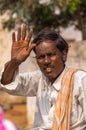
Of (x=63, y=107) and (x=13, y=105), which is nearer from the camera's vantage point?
(x=63, y=107)

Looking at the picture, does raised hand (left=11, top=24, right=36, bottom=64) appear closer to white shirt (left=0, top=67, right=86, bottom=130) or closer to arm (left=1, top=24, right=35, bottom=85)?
arm (left=1, top=24, right=35, bottom=85)

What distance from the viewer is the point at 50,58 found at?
349cm

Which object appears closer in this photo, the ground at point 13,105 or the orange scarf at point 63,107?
the orange scarf at point 63,107

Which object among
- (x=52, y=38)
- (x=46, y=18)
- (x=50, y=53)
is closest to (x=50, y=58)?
(x=50, y=53)

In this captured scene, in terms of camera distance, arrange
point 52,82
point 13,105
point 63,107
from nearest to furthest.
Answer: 1. point 63,107
2. point 52,82
3. point 13,105

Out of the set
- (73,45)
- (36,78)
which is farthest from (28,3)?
(36,78)

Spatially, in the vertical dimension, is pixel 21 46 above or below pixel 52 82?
above

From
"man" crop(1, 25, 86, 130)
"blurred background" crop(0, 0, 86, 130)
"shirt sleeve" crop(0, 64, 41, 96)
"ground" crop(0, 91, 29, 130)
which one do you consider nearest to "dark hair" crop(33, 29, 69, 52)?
"man" crop(1, 25, 86, 130)

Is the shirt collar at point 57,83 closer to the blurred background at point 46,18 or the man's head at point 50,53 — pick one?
the man's head at point 50,53

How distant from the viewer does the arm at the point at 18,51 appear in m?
3.46

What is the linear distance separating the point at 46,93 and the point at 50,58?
0.31 metres

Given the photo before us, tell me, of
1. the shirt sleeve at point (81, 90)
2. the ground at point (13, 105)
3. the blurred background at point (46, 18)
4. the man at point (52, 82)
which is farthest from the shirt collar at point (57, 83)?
the ground at point (13, 105)

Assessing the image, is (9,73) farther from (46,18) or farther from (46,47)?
(46,18)

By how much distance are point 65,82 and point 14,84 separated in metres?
0.39
